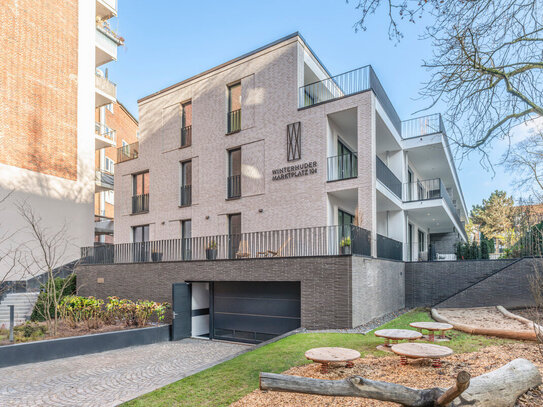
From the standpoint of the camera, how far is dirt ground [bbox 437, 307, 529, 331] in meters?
11.0

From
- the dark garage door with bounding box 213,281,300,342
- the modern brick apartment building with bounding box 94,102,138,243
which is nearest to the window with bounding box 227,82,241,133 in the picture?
the dark garage door with bounding box 213,281,300,342

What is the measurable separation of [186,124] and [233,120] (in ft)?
11.1

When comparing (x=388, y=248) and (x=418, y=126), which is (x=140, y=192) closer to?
(x=388, y=248)

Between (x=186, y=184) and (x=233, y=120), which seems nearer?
(x=233, y=120)

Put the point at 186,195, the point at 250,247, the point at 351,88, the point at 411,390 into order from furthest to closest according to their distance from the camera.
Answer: the point at 186,195 < the point at 351,88 < the point at 250,247 < the point at 411,390

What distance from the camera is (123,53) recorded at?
87.7 feet

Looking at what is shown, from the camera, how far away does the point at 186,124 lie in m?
20.9

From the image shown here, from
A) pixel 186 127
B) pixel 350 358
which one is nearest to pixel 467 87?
pixel 350 358

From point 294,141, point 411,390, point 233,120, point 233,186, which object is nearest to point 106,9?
point 233,120

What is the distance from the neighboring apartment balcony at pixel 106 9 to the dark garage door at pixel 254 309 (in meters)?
20.3

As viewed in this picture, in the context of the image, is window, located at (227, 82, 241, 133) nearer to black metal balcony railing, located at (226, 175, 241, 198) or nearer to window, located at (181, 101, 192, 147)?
black metal balcony railing, located at (226, 175, 241, 198)

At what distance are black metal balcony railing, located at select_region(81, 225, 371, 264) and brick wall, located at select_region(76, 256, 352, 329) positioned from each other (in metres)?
0.80

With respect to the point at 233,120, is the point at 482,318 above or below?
below

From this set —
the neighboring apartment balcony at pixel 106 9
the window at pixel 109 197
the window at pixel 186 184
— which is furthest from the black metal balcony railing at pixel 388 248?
the window at pixel 109 197
